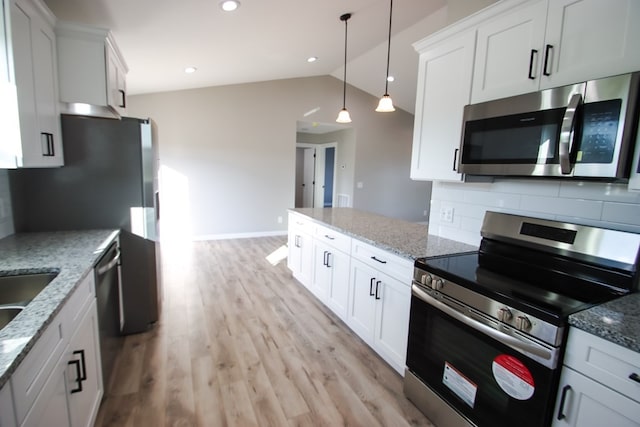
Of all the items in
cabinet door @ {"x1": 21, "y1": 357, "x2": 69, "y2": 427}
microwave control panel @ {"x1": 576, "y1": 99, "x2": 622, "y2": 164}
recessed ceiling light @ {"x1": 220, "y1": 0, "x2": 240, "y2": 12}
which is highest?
recessed ceiling light @ {"x1": 220, "y1": 0, "x2": 240, "y2": 12}

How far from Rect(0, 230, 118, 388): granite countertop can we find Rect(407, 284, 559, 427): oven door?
5.37 ft

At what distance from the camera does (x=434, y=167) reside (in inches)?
85.8

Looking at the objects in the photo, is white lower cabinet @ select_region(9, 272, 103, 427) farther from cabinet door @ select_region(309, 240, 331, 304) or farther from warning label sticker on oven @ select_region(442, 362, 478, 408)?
cabinet door @ select_region(309, 240, 331, 304)

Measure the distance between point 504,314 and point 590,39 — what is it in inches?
50.1

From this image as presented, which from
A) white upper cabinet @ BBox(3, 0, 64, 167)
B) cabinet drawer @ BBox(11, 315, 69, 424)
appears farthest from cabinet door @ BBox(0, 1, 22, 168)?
cabinet drawer @ BBox(11, 315, 69, 424)

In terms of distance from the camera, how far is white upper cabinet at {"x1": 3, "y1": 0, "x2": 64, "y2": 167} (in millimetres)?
1505

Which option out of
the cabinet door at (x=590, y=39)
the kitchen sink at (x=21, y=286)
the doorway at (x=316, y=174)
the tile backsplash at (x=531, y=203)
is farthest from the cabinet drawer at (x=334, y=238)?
the doorway at (x=316, y=174)

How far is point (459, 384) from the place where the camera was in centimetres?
152

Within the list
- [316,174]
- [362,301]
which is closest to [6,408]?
[362,301]

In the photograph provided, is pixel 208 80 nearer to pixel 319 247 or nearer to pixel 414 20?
pixel 414 20

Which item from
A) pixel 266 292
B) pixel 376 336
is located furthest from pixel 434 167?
pixel 266 292

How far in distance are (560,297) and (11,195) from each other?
316 centimetres

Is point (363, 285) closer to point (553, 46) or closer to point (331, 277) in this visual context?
point (331, 277)

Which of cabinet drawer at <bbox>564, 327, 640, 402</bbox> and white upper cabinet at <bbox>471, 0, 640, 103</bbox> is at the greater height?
white upper cabinet at <bbox>471, 0, 640, 103</bbox>
